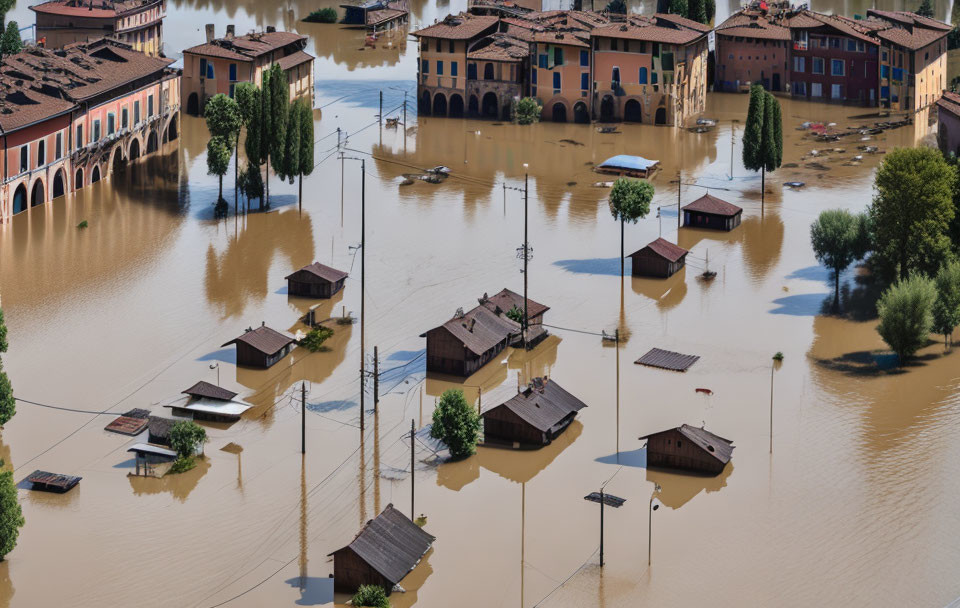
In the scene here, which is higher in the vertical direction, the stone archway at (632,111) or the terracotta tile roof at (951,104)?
the terracotta tile roof at (951,104)

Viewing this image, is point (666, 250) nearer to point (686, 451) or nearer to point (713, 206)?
point (713, 206)

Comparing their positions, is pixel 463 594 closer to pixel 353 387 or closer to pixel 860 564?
pixel 860 564

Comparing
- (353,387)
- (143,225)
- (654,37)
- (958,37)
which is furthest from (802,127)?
(353,387)

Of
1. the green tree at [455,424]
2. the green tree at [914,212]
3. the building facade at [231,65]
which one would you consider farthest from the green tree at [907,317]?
the building facade at [231,65]

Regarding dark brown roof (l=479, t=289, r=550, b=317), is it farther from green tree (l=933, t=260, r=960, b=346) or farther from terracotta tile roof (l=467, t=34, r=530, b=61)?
terracotta tile roof (l=467, t=34, r=530, b=61)

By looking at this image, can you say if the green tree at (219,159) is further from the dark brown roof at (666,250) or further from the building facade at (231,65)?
the dark brown roof at (666,250)

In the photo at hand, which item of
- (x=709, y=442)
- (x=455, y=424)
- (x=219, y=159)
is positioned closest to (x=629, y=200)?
(x=219, y=159)
